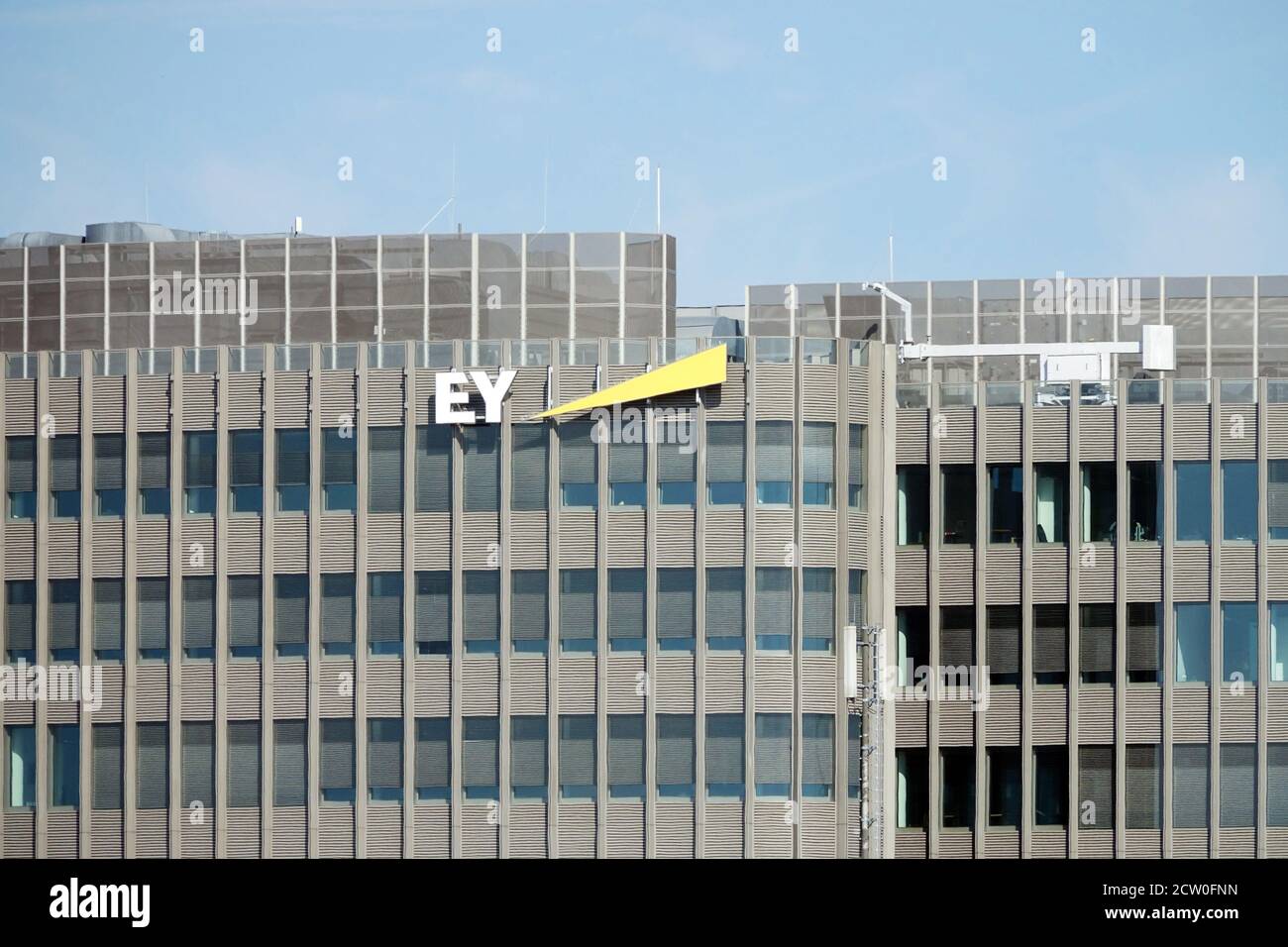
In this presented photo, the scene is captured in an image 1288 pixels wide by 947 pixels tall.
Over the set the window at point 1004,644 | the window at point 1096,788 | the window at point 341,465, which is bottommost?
the window at point 1096,788

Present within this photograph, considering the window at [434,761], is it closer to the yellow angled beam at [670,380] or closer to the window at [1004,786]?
the yellow angled beam at [670,380]

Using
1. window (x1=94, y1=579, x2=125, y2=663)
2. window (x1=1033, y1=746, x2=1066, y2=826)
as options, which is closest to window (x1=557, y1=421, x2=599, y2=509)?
window (x1=94, y1=579, x2=125, y2=663)

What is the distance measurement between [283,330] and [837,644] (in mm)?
21636

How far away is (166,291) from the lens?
6462 cm

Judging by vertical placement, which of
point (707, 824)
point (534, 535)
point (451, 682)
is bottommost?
point (707, 824)

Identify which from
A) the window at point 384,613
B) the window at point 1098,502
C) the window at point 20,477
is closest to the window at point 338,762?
the window at point 384,613

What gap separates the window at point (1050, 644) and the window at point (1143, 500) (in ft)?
10.2

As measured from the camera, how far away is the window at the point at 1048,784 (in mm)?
57906

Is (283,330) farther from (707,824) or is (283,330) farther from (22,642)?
(707,824)

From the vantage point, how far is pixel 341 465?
183 feet

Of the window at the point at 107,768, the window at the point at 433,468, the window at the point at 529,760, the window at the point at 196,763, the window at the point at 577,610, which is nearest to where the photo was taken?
the window at the point at 529,760

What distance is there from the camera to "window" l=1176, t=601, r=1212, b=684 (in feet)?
190
